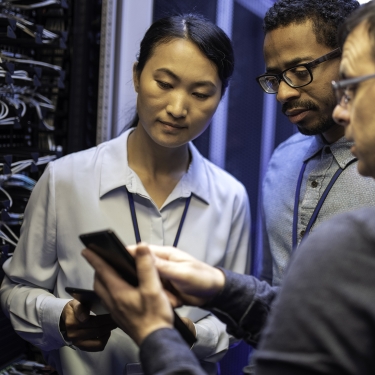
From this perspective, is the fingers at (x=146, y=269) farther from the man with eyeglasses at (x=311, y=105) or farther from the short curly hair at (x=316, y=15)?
the short curly hair at (x=316, y=15)

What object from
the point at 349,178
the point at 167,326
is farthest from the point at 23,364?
the point at 349,178

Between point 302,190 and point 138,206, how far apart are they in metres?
0.52

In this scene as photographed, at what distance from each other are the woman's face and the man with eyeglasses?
0.20 meters

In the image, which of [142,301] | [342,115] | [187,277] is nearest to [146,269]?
[142,301]

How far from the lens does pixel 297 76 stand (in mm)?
1550

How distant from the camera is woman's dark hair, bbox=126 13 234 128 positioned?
1.61 metres

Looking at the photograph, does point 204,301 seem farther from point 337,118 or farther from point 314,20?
point 314,20

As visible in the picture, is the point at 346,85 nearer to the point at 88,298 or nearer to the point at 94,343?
the point at 88,298

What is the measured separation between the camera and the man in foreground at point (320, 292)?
73 centimetres

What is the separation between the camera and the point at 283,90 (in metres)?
1.56

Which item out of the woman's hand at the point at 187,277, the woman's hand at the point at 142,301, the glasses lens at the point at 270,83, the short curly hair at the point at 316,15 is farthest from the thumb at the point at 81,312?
the short curly hair at the point at 316,15

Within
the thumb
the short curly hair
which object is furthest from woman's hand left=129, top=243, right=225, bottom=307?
the short curly hair

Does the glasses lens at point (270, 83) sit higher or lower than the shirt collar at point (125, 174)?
higher

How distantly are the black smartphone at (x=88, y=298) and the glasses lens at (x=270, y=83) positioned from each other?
2.76 feet
